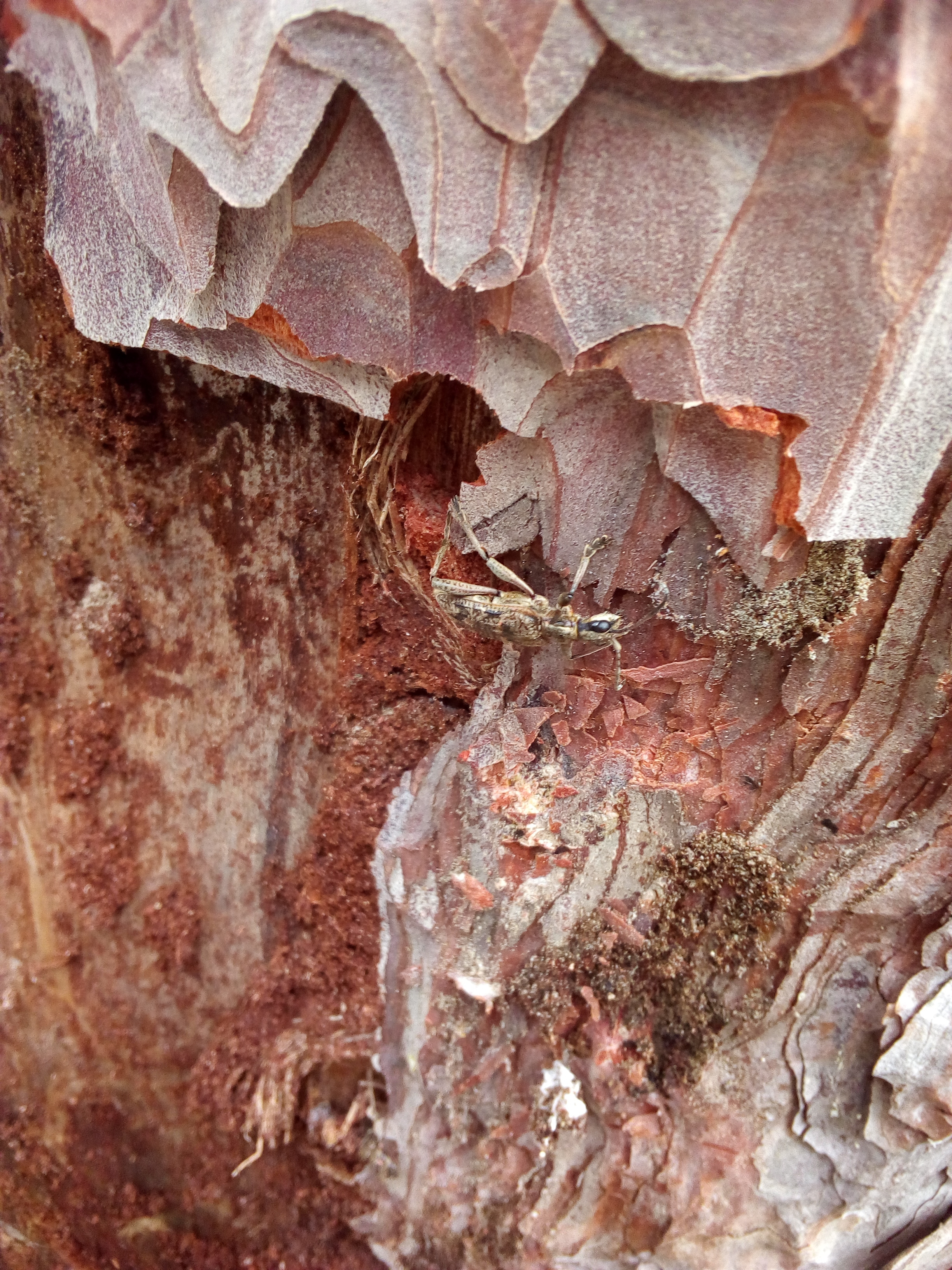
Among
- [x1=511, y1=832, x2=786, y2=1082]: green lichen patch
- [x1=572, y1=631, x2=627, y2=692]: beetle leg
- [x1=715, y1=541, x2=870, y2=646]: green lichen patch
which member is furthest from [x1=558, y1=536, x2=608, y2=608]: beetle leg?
[x1=511, y1=832, x2=786, y2=1082]: green lichen patch

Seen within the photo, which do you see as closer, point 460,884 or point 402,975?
point 460,884

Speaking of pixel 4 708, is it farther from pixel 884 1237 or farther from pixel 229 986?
pixel 884 1237

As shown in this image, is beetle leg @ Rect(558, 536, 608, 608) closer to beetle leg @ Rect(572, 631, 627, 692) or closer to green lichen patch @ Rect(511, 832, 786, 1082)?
beetle leg @ Rect(572, 631, 627, 692)

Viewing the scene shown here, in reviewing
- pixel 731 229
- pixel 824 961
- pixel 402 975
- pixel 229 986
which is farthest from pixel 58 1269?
pixel 731 229

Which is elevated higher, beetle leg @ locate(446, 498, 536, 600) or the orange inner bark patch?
the orange inner bark patch

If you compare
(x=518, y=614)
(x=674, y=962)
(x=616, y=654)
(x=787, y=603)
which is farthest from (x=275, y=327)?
(x=674, y=962)

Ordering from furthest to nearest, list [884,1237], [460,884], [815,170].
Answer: [460,884] < [884,1237] < [815,170]
